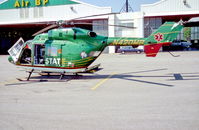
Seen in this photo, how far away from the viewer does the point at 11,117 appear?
5828 mm

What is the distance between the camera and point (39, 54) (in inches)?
468

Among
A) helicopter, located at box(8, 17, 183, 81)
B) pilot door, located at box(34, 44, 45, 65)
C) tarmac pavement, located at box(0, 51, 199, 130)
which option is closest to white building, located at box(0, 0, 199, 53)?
pilot door, located at box(34, 44, 45, 65)

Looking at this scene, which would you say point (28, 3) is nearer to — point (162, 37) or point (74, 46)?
point (74, 46)

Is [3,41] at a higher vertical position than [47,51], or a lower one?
higher

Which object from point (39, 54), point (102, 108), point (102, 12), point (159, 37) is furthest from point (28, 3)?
point (102, 108)

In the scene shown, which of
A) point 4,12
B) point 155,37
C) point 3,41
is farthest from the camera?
point 3,41

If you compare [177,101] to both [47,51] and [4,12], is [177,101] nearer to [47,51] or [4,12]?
[47,51]

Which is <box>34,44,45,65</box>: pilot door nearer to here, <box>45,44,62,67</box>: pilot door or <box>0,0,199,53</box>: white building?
<box>45,44,62,67</box>: pilot door

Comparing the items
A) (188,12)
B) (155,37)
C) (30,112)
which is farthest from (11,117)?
(188,12)

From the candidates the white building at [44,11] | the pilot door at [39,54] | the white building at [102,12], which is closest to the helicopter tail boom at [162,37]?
the pilot door at [39,54]

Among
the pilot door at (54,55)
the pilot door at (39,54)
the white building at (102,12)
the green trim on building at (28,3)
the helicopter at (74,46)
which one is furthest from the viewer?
the green trim on building at (28,3)

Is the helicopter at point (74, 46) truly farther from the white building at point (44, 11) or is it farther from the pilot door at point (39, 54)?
the white building at point (44, 11)

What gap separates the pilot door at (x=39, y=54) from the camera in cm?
1177

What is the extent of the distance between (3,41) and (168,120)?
64.1m
